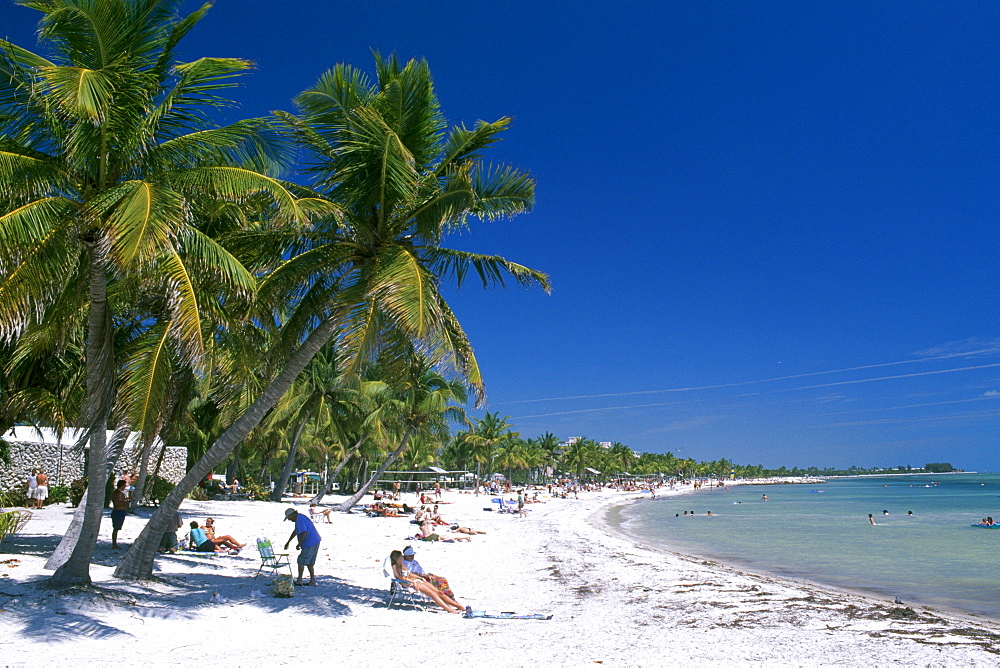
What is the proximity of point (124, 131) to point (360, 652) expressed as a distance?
6.06 m

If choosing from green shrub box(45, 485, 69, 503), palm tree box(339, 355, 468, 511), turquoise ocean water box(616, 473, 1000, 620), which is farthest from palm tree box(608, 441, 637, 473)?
green shrub box(45, 485, 69, 503)

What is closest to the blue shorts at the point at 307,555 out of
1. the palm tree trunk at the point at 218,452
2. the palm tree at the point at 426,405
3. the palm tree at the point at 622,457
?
the palm tree trunk at the point at 218,452

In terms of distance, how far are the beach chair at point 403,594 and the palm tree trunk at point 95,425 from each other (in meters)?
3.73

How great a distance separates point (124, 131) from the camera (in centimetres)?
677

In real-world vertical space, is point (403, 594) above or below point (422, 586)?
below

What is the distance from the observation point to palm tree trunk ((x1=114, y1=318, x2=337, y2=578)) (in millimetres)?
8336

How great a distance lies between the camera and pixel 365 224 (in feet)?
28.4

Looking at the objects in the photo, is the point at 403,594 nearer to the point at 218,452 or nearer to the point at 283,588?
the point at 283,588

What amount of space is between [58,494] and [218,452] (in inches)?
563

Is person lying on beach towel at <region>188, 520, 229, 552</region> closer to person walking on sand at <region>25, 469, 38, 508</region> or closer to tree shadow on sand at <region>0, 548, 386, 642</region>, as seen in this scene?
tree shadow on sand at <region>0, 548, 386, 642</region>

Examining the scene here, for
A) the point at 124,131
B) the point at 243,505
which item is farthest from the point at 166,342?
the point at 243,505

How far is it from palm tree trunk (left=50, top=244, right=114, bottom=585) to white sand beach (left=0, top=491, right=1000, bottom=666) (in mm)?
315

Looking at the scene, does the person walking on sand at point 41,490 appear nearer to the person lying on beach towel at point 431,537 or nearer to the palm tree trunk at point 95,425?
the person lying on beach towel at point 431,537

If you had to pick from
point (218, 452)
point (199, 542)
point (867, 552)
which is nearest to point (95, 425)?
point (218, 452)
